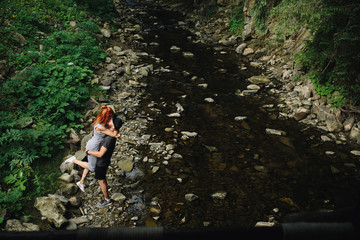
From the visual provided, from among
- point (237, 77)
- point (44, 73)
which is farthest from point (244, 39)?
point (44, 73)

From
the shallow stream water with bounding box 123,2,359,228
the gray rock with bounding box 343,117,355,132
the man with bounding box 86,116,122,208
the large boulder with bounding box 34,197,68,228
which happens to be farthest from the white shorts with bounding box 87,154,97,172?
the gray rock with bounding box 343,117,355,132

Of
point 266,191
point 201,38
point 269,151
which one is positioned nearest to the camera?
point 266,191

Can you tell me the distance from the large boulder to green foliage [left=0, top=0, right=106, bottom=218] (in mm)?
331

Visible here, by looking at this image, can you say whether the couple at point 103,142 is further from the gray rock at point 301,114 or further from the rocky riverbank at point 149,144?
the gray rock at point 301,114

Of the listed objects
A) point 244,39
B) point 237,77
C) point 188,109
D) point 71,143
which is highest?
point 244,39

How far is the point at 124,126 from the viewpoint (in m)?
7.71

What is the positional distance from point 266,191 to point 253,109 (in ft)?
12.9

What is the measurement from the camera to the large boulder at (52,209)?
4.36 meters

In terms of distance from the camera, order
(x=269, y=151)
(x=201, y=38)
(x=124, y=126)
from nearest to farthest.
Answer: (x=269, y=151), (x=124, y=126), (x=201, y=38)

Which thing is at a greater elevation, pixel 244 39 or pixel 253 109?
pixel 244 39

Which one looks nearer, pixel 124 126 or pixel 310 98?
pixel 124 126

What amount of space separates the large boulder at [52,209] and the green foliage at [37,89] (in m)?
0.33

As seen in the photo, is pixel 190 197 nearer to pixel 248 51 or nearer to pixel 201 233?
pixel 201 233

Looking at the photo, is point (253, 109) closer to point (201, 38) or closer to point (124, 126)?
point (124, 126)
